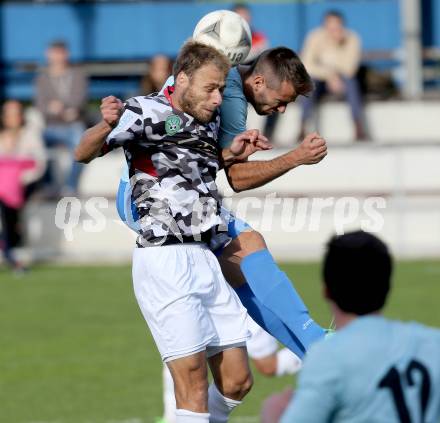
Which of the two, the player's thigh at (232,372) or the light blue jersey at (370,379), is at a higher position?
the light blue jersey at (370,379)

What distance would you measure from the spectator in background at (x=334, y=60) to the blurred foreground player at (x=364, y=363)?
43.1 ft

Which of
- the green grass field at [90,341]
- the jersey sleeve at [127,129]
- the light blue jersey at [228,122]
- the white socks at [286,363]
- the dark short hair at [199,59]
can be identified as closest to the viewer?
the jersey sleeve at [127,129]

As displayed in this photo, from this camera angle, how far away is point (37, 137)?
653 inches

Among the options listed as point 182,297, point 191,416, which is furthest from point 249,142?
point 191,416

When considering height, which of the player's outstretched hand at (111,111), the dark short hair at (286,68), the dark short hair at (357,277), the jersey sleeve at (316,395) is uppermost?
the dark short hair at (286,68)

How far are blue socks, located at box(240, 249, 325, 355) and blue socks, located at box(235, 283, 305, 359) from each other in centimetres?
3

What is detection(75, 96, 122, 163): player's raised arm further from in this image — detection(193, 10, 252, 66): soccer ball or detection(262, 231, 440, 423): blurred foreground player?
detection(262, 231, 440, 423): blurred foreground player

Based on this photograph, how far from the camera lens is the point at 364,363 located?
3.82m

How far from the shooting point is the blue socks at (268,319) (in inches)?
258

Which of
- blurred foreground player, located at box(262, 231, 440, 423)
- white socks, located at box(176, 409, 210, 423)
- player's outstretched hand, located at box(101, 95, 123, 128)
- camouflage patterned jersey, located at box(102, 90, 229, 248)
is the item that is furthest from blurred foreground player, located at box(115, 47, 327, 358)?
blurred foreground player, located at box(262, 231, 440, 423)

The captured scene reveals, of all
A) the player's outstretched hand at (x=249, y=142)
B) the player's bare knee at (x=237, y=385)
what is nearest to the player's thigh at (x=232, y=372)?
the player's bare knee at (x=237, y=385)

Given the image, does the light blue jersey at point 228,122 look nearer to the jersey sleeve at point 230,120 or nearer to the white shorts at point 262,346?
the jersey sleeve at point 230,120

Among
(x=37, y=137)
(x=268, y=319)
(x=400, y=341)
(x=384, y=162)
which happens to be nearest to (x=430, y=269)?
(x=384, y=162)

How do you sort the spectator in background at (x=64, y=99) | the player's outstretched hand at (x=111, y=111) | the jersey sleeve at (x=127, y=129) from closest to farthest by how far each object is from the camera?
the player's outstretched hand at (x=111, y=111)
the jersey sleeve at (x=127, y=129)
the spectator in background at (x=64, y=99)
